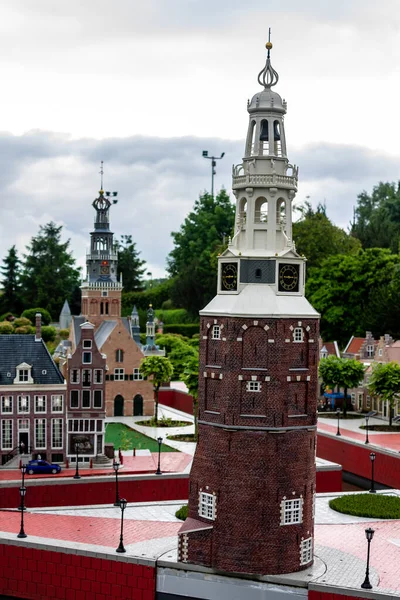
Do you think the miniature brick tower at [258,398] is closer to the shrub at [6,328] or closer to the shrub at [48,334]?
the shrub at [6,328]

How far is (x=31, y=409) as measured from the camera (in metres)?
52.2

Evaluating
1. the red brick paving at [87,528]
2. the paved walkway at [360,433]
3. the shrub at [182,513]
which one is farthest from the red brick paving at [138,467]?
the paved walkway at [360,433]

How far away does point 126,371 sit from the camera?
7300 centimetres

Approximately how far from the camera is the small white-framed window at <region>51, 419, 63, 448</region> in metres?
52.0

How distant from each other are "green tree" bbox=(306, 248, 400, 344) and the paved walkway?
19292 millimetres

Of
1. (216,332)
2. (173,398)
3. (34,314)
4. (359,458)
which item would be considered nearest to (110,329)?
(173,398)

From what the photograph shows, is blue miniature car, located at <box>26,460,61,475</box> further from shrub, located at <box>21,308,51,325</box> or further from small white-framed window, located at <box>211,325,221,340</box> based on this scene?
shrub, located at <box>21,308,51,325</box>

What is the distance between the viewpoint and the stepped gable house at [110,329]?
7262 cm

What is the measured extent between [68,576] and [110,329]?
136ft

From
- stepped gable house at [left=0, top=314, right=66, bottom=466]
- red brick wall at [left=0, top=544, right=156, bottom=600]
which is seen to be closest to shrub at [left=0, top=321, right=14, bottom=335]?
stepped gable house at [left=0, top=314, right=66, bottom=466]

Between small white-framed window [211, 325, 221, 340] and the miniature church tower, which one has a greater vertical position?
the miniature church tower

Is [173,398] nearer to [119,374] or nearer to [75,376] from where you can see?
[119,374]

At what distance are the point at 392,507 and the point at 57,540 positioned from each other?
52.9 feet

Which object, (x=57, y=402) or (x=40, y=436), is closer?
(x=40, y=436)
